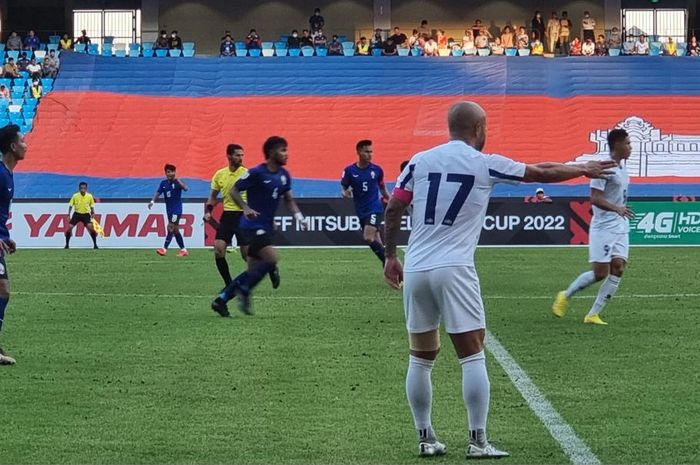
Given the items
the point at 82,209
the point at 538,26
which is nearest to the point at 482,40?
the point at 538,26

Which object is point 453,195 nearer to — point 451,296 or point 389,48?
point 451,296

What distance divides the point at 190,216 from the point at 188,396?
2172 cm

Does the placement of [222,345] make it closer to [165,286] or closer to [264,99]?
[165,286]

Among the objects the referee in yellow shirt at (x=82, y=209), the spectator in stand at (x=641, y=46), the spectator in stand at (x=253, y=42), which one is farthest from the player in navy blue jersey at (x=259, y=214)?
the spectator in stand at (x=641, y=46)

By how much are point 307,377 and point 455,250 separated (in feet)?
10.4

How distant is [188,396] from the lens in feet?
28.6

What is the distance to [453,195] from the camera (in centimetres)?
666

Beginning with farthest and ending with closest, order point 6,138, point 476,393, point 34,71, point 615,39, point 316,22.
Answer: point 615,39 < point 316,22 < point 34,71 < point 6,138 < point 476,393

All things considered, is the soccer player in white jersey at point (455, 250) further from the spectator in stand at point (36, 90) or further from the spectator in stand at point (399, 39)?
the spectator in stand at point (399, 39)

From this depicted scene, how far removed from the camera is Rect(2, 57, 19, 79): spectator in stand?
43969 millimetres

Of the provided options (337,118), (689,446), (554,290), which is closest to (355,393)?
(689,446)

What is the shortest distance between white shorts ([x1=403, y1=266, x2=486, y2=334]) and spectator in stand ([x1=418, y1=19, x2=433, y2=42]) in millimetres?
40744

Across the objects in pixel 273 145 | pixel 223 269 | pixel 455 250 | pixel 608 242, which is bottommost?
pixel 223 269

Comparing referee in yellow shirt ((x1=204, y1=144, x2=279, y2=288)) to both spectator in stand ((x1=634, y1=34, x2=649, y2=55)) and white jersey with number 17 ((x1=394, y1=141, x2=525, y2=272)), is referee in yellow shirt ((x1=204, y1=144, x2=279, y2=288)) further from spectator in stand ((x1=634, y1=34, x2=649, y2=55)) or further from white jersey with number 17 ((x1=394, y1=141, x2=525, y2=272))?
spectator in stand ((x1=634, y1=34, x2=649, y2=55))
